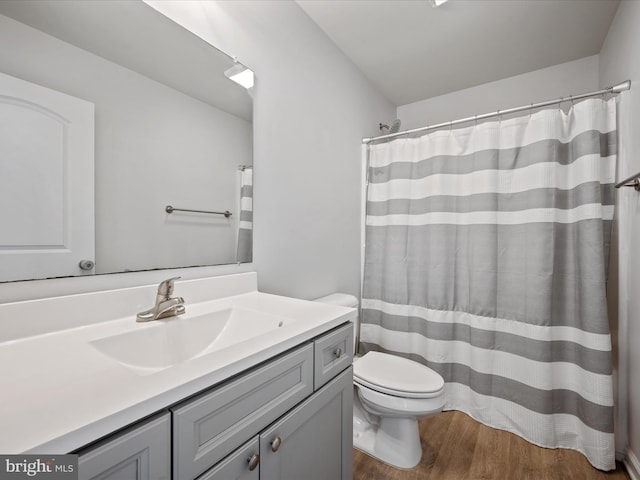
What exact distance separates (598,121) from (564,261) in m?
0.71

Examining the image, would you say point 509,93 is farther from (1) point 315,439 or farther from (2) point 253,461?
(2) point 253,461

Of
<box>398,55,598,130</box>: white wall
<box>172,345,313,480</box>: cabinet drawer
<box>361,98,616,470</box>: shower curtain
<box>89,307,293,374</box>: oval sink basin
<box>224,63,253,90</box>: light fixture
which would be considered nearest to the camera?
<box>172,345,313,480</box>: cabinet drawer

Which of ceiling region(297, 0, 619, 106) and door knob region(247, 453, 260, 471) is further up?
ceiling region(297, 0, 619, 106)

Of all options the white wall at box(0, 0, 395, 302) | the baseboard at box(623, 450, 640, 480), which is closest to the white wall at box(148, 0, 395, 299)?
the white wall at box(0, 0, 395, 302)

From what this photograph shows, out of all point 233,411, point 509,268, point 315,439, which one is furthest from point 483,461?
point 233,411

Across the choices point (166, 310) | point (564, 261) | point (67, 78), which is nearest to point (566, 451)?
point (564, 261)

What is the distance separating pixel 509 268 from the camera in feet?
5.42

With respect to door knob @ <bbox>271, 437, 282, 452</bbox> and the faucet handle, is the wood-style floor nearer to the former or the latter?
door knob @ <bbox>271, 437, 282, 452</bbox>

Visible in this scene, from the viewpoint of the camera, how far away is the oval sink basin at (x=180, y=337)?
78 centimetres

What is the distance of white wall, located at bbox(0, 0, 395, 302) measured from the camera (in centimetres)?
127

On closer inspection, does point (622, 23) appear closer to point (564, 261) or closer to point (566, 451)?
point (564, 261)

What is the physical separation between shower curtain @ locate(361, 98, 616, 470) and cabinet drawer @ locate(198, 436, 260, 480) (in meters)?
1.49

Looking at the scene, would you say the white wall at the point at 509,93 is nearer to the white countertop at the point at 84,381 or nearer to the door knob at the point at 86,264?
the white countertop at the point at 84,381

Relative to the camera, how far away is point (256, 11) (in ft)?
4.50
